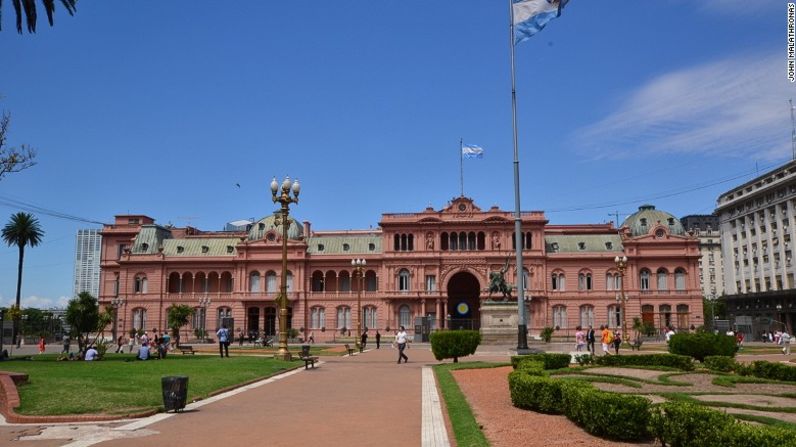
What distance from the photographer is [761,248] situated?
87.4 m

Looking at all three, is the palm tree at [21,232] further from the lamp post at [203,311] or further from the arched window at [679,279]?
the arched window at [679,279]

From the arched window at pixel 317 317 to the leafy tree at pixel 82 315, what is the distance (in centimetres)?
4374

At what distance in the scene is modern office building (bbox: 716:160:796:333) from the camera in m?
79.4

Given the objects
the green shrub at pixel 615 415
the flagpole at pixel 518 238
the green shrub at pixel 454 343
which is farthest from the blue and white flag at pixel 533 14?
the green shrub at pixel 615 415

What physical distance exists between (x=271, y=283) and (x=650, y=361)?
63.9 m

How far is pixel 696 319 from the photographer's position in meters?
80.2

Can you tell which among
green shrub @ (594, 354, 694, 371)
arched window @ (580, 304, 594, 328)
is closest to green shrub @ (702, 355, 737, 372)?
green shrub @ (594, 354, 694, 371)

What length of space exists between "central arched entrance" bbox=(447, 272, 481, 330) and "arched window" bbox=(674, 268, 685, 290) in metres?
24.1

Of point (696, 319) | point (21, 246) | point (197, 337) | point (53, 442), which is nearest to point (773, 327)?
point (696, 319)

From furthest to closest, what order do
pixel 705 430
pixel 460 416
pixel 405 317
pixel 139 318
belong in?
1. pixel 139 318
2. pixel 405 317
3. pixel 460 416
4. pixel 705 430

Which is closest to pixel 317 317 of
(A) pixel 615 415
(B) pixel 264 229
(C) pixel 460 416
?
(B) pixel 264 229

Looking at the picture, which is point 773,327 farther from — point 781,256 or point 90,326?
point 90,326

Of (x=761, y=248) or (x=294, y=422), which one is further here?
(x=761, y=248)

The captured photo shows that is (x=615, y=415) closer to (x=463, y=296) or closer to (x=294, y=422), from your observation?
(x=294, y=422)
